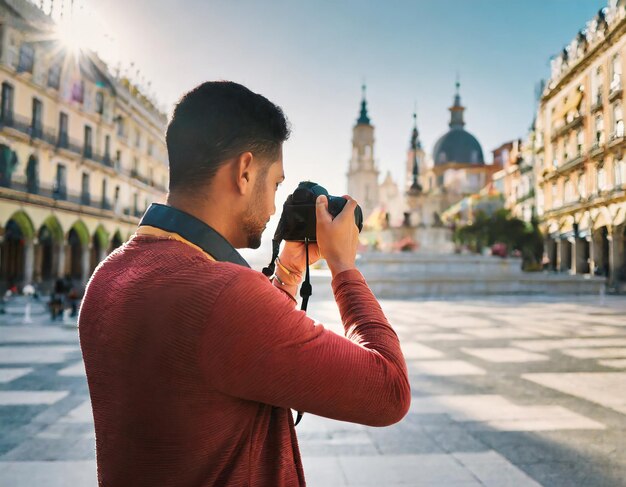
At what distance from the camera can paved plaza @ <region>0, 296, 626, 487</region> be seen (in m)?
3.74

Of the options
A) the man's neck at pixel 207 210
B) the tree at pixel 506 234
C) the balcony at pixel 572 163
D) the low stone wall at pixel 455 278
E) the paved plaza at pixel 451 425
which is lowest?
the paved plaza at pixel 451 425

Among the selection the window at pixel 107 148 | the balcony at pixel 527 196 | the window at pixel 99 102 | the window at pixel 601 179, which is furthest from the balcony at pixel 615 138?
the window at pixel 99 102

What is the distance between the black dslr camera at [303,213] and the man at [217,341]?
137 millimetres

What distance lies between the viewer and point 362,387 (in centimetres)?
113

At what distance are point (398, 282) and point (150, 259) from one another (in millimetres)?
23449

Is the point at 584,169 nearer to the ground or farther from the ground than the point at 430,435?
farther from the ground

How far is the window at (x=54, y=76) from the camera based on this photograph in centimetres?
2803

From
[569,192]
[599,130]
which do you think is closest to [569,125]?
[599,130]

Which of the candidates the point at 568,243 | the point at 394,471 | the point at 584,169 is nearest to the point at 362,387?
the point at 394,471

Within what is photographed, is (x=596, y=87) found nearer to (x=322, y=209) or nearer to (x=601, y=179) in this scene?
(x=601, y=179)

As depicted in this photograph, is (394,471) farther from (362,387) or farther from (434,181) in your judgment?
(434,181)

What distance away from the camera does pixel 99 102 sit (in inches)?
1335

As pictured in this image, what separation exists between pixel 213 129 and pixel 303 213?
0.36m

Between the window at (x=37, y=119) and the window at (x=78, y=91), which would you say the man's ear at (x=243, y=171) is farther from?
the window at (x=78, y=91)
